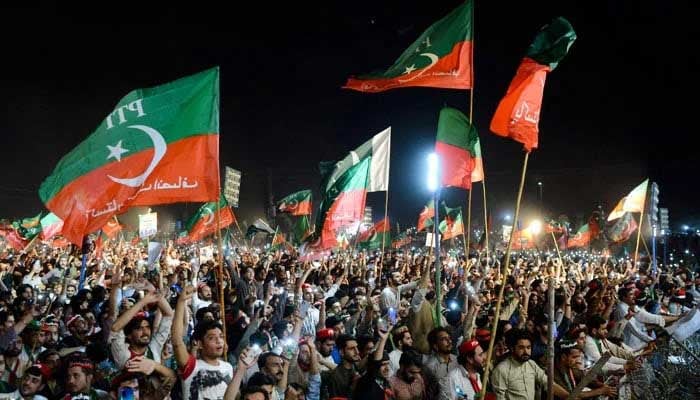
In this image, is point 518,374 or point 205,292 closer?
point 518,374

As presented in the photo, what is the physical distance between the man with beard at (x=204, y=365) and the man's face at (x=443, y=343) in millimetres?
2257

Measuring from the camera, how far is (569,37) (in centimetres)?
644

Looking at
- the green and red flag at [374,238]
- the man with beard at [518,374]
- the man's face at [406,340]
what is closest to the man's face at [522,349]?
the man with beard at [518,374]

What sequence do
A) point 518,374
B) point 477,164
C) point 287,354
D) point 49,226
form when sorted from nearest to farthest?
point 518,374 → point 287,354 → point 477,164 → point 49,226

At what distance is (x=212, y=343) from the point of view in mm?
4309

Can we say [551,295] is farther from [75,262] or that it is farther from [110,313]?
[75,262]

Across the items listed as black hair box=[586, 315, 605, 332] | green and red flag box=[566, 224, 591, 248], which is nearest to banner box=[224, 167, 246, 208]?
green and red flag box=[566, 224, 591, 248]

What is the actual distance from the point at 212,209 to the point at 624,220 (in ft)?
50.1

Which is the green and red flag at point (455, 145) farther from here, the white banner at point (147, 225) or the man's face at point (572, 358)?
the white banner at point (147, 225)

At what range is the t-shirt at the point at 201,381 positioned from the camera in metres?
4.07

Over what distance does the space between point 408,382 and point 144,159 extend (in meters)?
3.81

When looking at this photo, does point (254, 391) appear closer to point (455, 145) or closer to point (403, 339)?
point (403, 339)

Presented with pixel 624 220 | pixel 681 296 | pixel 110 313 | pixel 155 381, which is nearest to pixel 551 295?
pixel 155 381

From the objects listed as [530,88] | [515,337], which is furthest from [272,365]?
[530,88]
